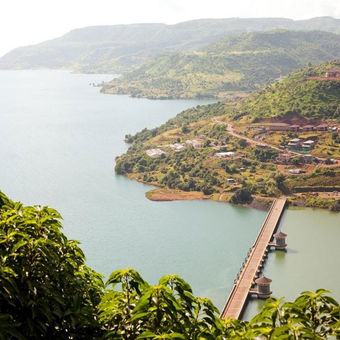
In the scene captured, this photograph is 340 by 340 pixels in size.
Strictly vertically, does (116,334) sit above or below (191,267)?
above

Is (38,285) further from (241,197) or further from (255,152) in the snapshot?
(255,152)

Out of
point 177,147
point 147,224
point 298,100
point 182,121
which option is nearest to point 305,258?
point 147,224

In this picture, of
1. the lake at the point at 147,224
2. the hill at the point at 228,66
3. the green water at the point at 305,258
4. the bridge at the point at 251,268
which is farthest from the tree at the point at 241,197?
the hill at the point at 228,66

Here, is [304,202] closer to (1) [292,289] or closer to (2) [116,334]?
(1) [292,289]

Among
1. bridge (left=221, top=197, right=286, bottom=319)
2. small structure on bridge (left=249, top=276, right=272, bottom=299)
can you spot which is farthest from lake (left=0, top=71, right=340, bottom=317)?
small structure on bridge (left=249, top=276, right=272, bottom=299)

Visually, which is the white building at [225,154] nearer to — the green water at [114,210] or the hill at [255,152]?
the hill at [255,152]

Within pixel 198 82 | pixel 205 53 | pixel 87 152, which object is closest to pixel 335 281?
Result: pixel 87 152
